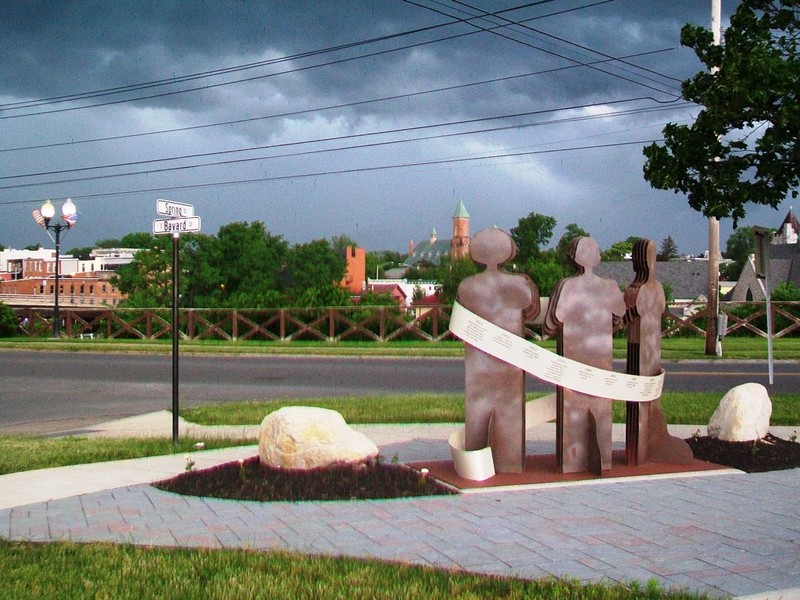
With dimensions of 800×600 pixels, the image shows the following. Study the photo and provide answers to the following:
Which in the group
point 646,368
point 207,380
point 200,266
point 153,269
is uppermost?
point 200,266

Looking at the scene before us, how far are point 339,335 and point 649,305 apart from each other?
26.9 metres

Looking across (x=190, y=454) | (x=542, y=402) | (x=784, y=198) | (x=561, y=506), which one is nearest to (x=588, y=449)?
(x=542, y=402)

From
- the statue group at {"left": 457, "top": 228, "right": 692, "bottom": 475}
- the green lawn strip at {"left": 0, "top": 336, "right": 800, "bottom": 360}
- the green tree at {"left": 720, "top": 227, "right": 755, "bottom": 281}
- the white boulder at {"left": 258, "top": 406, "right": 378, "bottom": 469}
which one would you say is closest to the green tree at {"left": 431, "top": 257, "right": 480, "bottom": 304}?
the green lawn strip at {"left": 0, "top": 336, "right": 800, "bottom": 360}

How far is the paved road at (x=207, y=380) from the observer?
15.2m

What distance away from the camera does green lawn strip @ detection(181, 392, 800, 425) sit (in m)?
12.6

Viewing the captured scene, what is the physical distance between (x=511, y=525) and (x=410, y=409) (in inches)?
284

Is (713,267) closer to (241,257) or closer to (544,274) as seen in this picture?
(544,274)

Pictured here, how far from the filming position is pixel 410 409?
13.5 metres

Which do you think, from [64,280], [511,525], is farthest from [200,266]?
[64,280]

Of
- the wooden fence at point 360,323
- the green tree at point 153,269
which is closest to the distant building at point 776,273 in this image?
the wooden fence at point 360,323

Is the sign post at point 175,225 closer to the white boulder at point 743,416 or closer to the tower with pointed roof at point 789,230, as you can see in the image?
the white boulder at point 743,416

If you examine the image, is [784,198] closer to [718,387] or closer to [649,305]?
[718,387]

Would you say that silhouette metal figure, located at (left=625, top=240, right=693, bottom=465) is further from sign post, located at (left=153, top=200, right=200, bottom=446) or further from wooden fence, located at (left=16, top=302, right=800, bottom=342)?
wooden fence, located at (left=16, top=302, right=800, bottom=342)

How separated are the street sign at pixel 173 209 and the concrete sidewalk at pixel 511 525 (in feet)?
10.4
